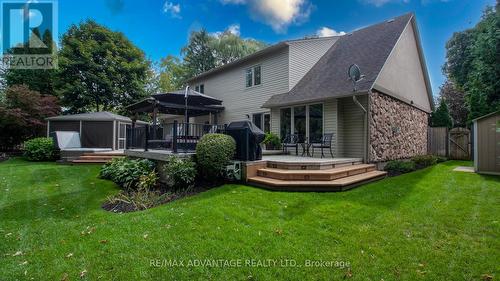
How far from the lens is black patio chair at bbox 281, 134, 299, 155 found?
10.8 metres

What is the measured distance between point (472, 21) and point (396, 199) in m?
26.2

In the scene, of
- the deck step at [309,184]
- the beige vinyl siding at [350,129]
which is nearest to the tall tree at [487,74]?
the beige vinyl siding at [350,129]

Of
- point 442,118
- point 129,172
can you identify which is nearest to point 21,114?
point 129,172

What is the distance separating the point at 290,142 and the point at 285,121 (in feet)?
3.40

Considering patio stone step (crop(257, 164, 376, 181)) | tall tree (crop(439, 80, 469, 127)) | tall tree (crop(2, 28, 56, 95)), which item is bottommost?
patio stone step (crop(257, 164, 376, 181))

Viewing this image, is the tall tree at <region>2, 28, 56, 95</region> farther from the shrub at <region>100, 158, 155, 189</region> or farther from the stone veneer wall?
the stone veneer wall

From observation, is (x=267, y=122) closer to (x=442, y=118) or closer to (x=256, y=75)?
(x=256, y=75)

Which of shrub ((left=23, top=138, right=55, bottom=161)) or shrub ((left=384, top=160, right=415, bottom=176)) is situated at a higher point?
shrub ((left=23, top=138, right=55, bottom=161))

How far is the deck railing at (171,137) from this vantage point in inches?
306

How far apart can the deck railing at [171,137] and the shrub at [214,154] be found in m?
0.93

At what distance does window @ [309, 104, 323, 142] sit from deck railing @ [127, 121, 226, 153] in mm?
3863

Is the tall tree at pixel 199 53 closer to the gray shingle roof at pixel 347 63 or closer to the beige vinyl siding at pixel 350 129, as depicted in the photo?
the gray shingle roof at pixel 347 63

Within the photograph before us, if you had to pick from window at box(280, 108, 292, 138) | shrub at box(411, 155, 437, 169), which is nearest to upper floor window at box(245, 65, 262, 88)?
window at box(280, 108, 292, 138)

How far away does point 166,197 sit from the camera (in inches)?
247
